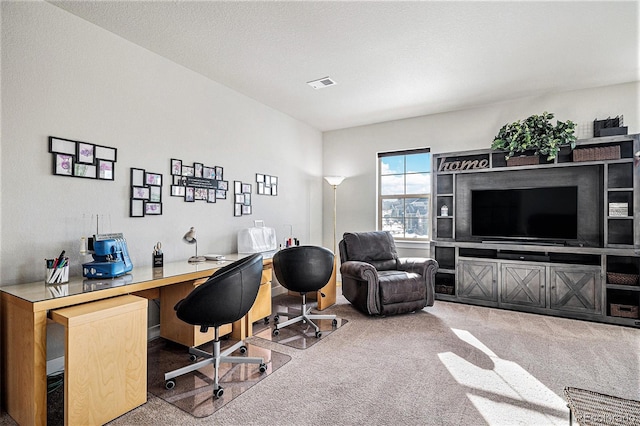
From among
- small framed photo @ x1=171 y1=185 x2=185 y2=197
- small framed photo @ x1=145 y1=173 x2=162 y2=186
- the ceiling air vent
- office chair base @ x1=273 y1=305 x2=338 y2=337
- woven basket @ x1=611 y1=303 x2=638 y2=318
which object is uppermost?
the ceiling air vent

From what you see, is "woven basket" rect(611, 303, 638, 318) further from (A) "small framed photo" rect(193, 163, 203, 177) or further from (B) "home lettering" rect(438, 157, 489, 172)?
(A) "small framed photo" rect(193, 163, 203, 177)

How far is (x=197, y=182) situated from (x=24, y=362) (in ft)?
6.99

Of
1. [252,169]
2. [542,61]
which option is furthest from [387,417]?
[542,61]

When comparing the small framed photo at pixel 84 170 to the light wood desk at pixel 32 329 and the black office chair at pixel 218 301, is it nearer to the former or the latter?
the light wood desk at pixel 32 329

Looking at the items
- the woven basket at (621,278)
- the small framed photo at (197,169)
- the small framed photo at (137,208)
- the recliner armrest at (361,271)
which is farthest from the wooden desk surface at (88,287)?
the woven basket at (621,278)

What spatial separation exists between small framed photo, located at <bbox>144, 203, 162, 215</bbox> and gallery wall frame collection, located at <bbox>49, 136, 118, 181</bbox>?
1.28 feet

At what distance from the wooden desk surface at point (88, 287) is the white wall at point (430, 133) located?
10.7 feet

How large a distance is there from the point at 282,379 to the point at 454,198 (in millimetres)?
3388

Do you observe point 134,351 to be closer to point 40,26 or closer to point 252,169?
point 40,26

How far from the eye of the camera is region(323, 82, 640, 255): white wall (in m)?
3.86

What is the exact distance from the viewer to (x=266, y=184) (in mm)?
4551

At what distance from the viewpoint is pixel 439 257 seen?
4578 millimetres

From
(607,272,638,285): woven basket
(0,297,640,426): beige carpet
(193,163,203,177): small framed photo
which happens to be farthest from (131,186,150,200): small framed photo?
(607,272,638,285): woven basket

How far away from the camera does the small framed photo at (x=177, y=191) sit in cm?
330
